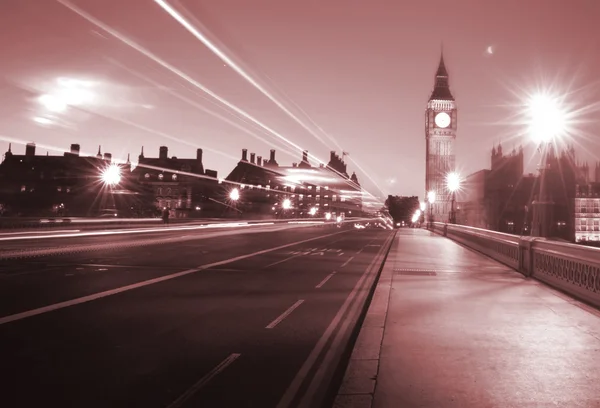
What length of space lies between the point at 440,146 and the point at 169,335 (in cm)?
12742

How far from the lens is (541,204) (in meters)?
12.9

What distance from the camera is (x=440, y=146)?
127500 mm

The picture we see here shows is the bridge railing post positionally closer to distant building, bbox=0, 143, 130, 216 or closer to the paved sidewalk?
the paved sidewalk

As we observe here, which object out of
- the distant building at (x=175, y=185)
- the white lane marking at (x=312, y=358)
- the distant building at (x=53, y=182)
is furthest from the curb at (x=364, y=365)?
the distant building at (x=175, y=185)

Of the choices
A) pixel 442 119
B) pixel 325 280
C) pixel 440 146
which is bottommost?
A: pixel 325 280

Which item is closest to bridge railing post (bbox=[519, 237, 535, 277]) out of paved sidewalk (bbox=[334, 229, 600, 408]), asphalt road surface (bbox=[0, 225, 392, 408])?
paved sidewalk (bbox=[334, 229, 600, 408])

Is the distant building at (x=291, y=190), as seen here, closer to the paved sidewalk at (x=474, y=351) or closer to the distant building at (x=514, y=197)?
the distant building at (x=514, y=197)

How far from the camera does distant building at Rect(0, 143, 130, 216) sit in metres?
70.1

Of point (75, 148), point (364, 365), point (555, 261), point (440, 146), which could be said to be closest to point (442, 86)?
point (440, 146)

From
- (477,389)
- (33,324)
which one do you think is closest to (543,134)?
→ (477,389)

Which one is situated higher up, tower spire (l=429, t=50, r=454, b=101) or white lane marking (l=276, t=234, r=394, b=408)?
tower spire (l=429, t=50, r=454, b=101)

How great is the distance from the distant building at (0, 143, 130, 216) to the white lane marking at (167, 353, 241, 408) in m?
64.2

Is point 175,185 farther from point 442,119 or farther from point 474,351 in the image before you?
point 474,351

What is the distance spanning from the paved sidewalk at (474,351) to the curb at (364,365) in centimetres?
1
